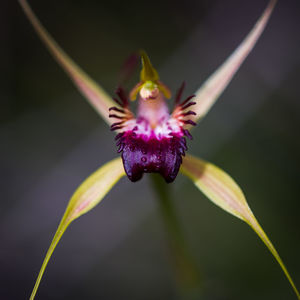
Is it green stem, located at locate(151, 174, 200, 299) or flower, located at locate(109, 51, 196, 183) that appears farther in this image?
green stem, located at locate(151, 174, 200, 299)

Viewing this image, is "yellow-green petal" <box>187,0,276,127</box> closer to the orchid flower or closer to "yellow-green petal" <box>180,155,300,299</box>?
the orchid flower

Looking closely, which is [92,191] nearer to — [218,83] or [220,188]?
[220,188]

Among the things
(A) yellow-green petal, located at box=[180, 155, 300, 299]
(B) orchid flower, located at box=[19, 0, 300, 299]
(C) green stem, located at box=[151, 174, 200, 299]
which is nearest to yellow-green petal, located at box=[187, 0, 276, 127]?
(B) orchid flower, located at box=[19, 0, 300, 299]

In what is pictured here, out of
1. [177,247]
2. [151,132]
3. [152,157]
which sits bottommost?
[177,247]

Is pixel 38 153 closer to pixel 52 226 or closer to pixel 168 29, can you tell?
pixel 52 226

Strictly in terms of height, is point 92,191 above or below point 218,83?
below

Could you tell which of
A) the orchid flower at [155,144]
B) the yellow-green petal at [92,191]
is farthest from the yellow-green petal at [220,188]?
the yellow-green petal at [92,191]

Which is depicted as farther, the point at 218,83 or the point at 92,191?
the point at 218,83

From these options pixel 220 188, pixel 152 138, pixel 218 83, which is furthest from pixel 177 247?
pixel 218 83
